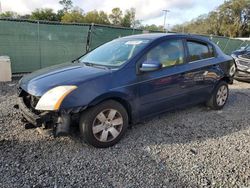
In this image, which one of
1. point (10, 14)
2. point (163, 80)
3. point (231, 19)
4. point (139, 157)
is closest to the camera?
point (139, 157)

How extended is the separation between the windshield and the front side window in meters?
0.20

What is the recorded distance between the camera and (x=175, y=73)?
13.9 ft

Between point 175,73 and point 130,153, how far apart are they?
1601mm

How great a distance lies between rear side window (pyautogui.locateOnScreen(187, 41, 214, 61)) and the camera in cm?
469

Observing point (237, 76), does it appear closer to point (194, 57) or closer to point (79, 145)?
point (194, 57)

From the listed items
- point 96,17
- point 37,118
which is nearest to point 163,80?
point 37,118

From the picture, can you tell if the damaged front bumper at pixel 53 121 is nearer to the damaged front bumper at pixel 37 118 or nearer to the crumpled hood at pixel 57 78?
the damaged front bumper at pixel 37 118

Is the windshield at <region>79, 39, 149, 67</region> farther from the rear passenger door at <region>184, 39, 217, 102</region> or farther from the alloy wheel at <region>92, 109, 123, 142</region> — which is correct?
the rear passenger door at <region>184, 39, 217, 102</region>

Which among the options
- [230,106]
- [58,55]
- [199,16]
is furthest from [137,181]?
[199,16]

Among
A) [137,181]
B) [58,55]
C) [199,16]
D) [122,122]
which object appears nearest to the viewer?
[137,181]

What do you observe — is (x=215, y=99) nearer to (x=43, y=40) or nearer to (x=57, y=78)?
(x=57, y=78)

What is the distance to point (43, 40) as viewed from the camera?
828 centimetres

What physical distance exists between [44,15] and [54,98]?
2144 inches

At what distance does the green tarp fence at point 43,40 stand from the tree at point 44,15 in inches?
1814
